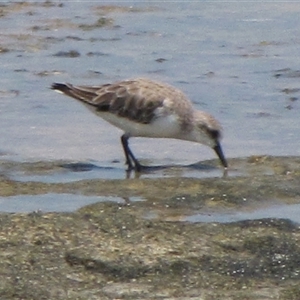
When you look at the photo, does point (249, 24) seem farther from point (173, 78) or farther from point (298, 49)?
point (173, 78)

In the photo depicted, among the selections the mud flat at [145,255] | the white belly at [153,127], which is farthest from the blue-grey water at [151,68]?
the mud flat at [145,255]

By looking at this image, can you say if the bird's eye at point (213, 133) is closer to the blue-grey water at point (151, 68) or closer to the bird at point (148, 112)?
the bird at point (148, 112)

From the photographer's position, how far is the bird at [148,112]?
958cm

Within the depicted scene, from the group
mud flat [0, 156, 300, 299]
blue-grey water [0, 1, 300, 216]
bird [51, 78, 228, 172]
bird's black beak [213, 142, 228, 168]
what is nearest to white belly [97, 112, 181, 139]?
bird [51, 78, 228, 172]

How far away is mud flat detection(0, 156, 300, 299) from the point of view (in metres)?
6.07

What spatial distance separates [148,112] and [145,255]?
3.29 m

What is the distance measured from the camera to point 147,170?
9.05 metres

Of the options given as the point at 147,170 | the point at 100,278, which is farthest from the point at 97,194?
the point at 100,278

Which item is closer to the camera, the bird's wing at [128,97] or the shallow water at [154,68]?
the bird's wing at [128,97]

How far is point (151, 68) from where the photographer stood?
12484 mm

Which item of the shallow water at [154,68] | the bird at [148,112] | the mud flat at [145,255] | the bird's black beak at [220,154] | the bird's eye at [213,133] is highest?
the mud flat at [145,255]

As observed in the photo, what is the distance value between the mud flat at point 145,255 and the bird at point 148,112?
1737 millimetres

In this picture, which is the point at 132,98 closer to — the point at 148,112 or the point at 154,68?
the point at 148,112

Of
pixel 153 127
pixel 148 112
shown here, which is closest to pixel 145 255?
pixel 153 127
